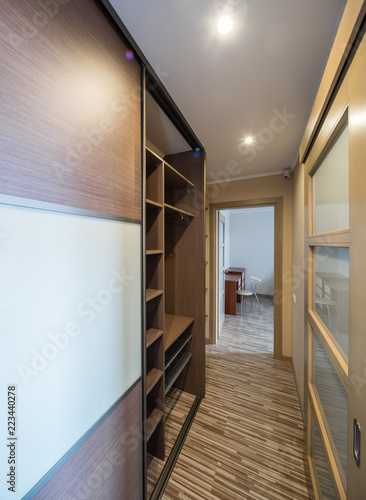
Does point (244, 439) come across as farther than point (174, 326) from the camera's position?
No

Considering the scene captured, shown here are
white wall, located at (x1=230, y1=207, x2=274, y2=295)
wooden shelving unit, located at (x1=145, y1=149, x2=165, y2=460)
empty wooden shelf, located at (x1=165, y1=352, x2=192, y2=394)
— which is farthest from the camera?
white wall, located at (x1=230, y1=207, x2=274, y2=295)

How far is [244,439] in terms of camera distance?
152 cm

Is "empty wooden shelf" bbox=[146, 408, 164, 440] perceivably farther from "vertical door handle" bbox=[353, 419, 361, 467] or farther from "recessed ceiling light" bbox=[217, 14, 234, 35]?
"recessed ceiling light" bbox=[217, 14, 234, 35]

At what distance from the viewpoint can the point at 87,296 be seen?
687 millimetres

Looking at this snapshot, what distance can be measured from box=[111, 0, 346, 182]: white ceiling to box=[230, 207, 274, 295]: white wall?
4.33m

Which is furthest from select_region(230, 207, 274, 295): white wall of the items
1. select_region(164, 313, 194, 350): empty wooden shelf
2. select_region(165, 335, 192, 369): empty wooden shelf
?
select_region(165, 335, 192, 369): empty wooden shelf

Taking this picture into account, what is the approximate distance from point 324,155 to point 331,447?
1.54 metres

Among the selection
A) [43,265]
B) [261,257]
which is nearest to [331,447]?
[43,265]

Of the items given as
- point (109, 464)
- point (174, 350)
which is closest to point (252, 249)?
point (174, 350)

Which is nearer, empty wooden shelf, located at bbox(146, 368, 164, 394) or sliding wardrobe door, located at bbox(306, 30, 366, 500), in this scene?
sliding wardrobe door, located at bbox(306, 30, 366, 500)

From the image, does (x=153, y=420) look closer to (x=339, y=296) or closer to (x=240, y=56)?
(x=339, y=296)

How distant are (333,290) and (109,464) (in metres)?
1.32

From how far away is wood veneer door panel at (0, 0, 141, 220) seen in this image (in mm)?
490

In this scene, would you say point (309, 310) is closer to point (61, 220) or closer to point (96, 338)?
point (96, 338)
